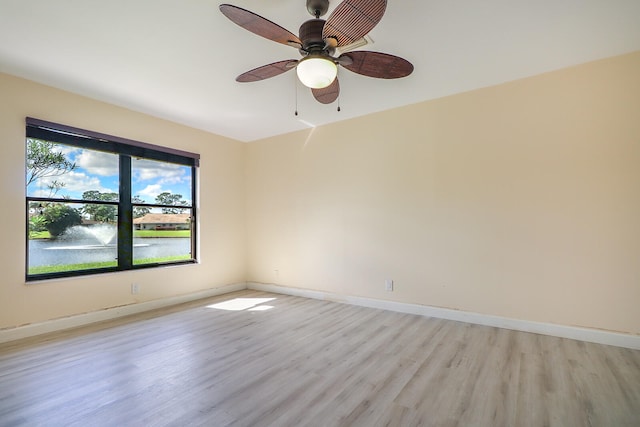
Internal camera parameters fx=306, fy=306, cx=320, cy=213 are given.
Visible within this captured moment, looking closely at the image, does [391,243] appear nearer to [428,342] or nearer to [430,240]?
[430,240]

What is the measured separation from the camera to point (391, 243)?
3.86 m

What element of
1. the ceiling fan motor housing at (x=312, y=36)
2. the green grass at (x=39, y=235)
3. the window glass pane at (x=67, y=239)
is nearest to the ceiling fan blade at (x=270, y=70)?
the ceiling fan motor housing at (x=312, y=36)

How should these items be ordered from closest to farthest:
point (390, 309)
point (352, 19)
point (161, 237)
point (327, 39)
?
1. point (352, 19)
2. point (327, 39)
3. point (390, 309)
4. point (161, 237)

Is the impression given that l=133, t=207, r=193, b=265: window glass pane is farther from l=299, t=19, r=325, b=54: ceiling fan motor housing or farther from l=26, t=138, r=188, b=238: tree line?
l=299, t=19, r=325, b=54: ceiling fan motor housing

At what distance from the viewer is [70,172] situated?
3.39 meters

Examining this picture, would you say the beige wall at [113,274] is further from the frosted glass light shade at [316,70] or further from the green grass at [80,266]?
the frosted glass light shade at [316,70]

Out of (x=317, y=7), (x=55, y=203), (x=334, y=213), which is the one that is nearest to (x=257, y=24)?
(x=317, y=7)

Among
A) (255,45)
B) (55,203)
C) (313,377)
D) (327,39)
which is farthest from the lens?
(55,203)

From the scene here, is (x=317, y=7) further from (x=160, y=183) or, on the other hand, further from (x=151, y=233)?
(x=151, y=233)

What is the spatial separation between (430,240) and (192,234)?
3.38m

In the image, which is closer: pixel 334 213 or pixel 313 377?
pixel 313 377

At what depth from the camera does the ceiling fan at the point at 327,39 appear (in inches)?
61.6

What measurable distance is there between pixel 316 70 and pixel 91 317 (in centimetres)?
358

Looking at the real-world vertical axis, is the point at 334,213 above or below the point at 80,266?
above
